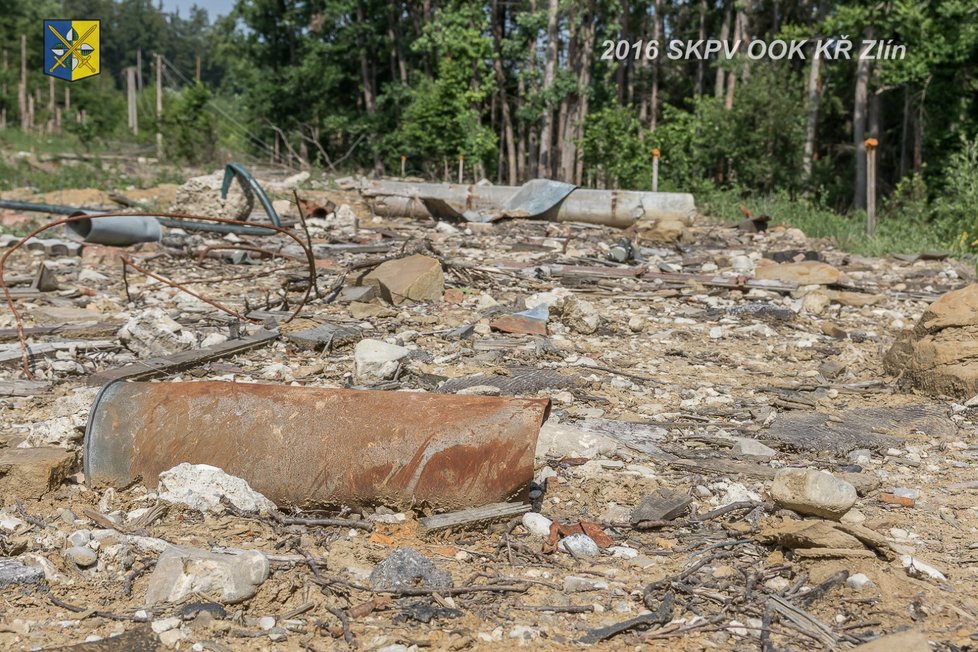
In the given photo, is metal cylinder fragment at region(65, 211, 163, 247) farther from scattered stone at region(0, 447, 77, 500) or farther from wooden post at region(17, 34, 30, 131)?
wooden post at region(17, 34, 30, 131)

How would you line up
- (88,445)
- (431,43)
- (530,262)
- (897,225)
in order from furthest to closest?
(431,43)
(897,225)
(530,262)
(88,445)

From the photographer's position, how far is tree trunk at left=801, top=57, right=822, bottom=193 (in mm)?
17156

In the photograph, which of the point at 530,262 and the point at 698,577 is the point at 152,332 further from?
the point at 530,262

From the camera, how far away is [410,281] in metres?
6.79

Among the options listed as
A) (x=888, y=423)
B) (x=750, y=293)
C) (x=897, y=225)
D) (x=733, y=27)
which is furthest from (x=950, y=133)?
(x=888, y=423)

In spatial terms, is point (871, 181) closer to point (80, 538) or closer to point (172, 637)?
point (80, 538)

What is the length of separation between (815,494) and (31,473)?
2746 millimetres

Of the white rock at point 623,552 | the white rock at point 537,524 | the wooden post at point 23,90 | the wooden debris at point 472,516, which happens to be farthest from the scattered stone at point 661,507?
the wooden post at point 23,90

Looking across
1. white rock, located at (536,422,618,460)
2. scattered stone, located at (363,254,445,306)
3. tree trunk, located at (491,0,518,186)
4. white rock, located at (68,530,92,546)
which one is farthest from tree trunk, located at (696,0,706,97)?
white rock, located at (68,530,92,546)

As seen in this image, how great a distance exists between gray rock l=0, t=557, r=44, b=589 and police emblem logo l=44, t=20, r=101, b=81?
12487 millimetres

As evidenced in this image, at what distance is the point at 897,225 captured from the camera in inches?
507

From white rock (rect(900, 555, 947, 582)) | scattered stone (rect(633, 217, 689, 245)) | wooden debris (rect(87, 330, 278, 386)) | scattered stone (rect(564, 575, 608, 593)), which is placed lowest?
scattered stone (rect(564, 575, 608, 593))

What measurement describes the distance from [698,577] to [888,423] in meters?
2.12

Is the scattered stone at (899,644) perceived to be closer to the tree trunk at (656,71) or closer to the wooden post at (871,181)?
the wooden post at (871,181)
